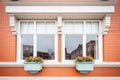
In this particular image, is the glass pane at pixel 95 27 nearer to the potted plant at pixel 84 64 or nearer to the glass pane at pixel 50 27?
the potted plant at pixel 84 64

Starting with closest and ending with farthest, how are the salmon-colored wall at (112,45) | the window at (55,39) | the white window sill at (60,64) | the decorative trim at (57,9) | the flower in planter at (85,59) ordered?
the decorative trim at (57,9)
the flower in planter at (85,59)
the white window sill at (60,64)
the salmon-colored wall at (112,45)
the window at (55,39)

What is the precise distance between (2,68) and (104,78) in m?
2.99

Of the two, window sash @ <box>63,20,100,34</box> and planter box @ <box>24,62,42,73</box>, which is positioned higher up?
window sash @ <box>63,20,100,34</box>

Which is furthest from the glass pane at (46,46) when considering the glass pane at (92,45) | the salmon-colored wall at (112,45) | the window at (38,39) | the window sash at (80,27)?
the salmon-colored wall at (112,45)

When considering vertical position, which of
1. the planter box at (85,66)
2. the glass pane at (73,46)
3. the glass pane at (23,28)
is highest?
the glass pane at (23,28)

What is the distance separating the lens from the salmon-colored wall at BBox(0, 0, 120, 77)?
620 cm

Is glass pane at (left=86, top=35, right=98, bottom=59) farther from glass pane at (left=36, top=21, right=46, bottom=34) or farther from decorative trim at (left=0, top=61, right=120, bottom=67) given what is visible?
glass pane at (left=36, top=21, right=46, bottom=34)

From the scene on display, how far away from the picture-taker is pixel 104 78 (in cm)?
618

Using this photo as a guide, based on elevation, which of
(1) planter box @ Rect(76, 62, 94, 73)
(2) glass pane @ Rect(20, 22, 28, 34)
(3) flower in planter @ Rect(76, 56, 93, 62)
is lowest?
(1) planter box @ Rect(76, 62, 94, 73)

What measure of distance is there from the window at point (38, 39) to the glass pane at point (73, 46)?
14.5 inches

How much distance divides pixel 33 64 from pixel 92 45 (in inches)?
75.1

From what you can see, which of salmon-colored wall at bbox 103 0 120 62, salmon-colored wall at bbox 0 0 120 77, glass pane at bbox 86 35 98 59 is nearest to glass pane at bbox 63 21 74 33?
salmon-colored wall at bbox 0 0 120 77

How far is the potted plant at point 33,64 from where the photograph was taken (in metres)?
5.91

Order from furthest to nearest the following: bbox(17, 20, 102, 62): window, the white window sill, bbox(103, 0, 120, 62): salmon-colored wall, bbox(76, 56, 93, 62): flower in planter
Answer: bbox(17, 20, 102, 62): window < bbox(103, 0, 120, 62): salmon-colored wall < the white window sill < bbox(76, 56, 93, 62): flower in planter
